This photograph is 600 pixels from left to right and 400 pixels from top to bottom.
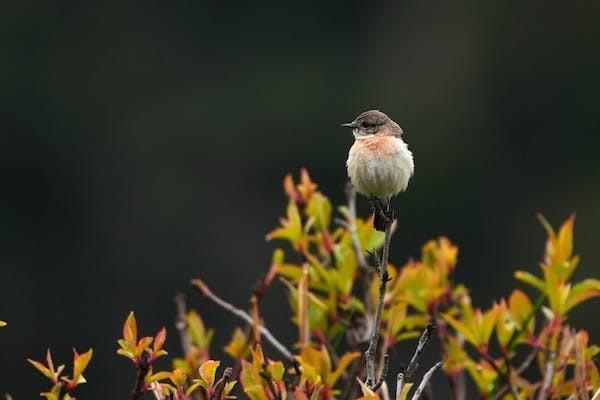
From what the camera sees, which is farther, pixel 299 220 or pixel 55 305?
pixel 55 305

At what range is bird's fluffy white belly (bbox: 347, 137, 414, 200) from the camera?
3.22 m

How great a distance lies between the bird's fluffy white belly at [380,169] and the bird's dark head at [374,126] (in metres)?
0.15

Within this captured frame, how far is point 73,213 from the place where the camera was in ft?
104

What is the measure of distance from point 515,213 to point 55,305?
937cm

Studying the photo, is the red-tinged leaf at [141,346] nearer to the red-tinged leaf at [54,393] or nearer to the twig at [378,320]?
the red-tinged leaf at [54,393]

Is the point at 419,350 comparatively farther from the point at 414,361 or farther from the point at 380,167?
the point at 380,167

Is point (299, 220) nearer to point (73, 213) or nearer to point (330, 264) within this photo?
point (330, 264)

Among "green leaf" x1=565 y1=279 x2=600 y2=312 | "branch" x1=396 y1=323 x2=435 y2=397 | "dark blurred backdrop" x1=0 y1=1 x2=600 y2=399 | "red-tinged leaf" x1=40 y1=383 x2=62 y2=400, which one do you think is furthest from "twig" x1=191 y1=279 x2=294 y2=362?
"dark blurred backdrop" x1=0 y1=1 x2=600 y2=399

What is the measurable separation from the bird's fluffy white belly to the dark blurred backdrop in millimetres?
20842

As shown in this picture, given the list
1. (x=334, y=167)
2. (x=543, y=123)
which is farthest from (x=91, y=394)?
(x=543, y=123)

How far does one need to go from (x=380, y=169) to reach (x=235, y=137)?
2813cm

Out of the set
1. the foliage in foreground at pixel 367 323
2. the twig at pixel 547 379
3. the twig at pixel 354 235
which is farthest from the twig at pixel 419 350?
the twig at pixel 354 235

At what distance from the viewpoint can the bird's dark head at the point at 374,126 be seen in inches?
140

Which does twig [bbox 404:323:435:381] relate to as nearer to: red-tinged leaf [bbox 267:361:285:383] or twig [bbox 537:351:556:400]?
red-tinged leaf [bbox 267:361:285:383]
